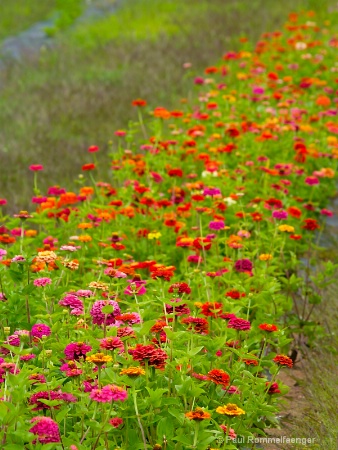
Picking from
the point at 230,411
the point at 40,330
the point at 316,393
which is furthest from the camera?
the point at 316,393

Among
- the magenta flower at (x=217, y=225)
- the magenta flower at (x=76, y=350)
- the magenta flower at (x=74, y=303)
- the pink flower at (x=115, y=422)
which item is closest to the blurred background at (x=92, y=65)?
the magenta flower at (x=217, y=225)

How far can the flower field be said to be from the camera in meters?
2.76

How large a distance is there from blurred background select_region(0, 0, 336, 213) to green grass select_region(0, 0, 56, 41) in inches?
1.7

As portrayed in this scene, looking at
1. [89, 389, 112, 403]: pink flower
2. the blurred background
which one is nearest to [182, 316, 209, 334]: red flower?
[89, 389, 112, 403]: pink flower

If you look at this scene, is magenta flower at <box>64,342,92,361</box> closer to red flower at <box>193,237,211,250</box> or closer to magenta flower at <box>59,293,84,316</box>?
magenta flower at <box>59,293,84,316</box>

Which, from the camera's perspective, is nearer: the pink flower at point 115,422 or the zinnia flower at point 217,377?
the pink flower at point 115,422

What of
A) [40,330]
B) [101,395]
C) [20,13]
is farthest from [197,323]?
[20,13]

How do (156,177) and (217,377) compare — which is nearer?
(217,377)

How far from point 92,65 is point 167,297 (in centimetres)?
830

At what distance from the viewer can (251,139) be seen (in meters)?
6.67

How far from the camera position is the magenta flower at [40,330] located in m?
3.21

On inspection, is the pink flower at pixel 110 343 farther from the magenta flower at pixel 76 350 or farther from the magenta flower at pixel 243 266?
the magenta flower at pixel 243 266

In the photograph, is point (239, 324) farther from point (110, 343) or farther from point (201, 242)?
point (201, 242)

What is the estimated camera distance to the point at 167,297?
3664 millimetres
